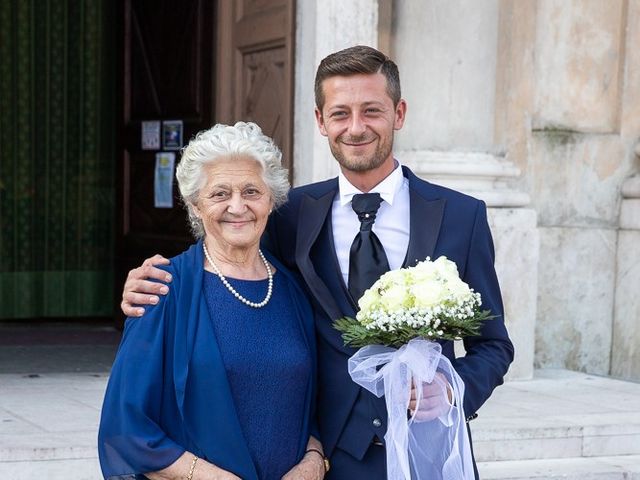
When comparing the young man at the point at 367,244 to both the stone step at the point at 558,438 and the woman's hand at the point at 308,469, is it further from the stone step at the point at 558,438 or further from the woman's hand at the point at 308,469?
the stone step at the point at 558,438

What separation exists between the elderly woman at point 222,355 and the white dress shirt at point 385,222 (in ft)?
0.57

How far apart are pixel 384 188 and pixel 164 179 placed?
17.9ft

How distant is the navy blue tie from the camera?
3.33 m

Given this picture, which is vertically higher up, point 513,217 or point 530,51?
point 530,51

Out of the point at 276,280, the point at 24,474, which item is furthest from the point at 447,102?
the point at 276,280

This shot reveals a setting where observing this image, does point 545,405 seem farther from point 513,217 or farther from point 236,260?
point 236,260

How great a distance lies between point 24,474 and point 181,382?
221cm

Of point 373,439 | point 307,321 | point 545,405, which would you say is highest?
point 307,321

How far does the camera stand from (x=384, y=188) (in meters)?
3.43

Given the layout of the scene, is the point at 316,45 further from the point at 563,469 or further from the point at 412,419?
the point at 412,419

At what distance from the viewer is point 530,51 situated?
7.74 metres

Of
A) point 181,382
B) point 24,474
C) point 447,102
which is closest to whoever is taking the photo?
point 181,382

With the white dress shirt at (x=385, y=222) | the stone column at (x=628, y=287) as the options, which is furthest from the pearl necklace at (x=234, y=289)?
the stone column at (x=628, y=287)

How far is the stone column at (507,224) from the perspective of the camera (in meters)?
7.28
